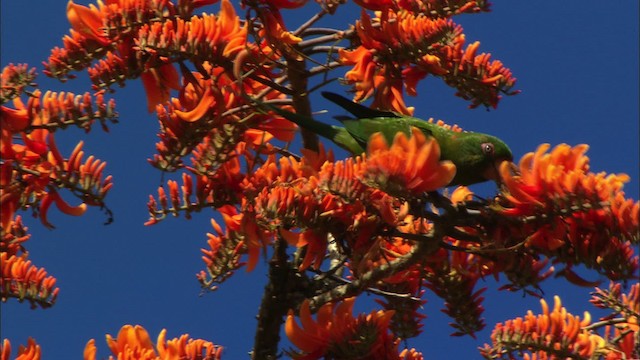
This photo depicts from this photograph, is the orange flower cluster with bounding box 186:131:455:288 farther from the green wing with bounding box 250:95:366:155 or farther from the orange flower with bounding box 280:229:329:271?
the green wing with bounding box 250:95:366:155

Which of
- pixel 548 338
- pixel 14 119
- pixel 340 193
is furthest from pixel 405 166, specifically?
pixel 14 119

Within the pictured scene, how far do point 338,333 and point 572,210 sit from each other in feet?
1.98

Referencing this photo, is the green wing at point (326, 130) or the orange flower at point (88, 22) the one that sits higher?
the orange flower at point (88, 22)

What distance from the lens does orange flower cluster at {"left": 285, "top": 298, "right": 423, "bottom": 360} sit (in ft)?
6.69

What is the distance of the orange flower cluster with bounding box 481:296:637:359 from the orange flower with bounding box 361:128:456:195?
77 cm

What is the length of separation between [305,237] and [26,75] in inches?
29.7

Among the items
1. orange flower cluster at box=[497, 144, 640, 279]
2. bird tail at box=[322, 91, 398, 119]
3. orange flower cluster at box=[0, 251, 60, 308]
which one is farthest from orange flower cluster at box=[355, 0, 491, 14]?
orange flower cluster at box=[0, 251, 60, 308]

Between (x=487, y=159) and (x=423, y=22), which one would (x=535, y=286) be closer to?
(x=487, y=159)

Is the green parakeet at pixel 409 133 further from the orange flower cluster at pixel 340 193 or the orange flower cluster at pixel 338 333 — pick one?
the orange flower cluster at pixel 338 333

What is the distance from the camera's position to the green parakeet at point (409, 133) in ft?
7.65

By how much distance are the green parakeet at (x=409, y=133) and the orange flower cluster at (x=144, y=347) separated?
65 centimetres

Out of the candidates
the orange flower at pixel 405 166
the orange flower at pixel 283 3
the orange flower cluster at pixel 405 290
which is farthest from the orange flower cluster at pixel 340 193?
the orange flower at pixel 283 3

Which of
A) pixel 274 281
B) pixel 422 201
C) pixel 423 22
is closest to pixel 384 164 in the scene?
pixel 422 201

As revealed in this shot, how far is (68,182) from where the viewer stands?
2143 mm
